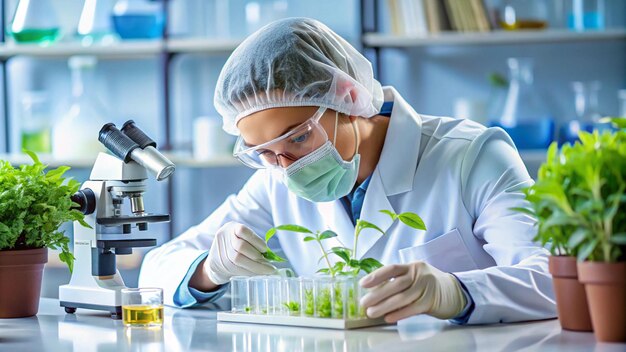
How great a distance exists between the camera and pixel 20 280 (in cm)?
172

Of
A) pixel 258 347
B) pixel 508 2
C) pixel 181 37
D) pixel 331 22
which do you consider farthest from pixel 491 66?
pixel 258 347

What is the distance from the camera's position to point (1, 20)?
362cm

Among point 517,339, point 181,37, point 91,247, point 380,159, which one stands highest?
point 181,37

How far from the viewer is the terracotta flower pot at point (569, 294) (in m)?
1.34

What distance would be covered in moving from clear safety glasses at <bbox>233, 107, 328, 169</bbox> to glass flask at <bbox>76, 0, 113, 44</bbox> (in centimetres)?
193

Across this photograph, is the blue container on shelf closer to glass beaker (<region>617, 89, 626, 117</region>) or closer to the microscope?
glass beaker (<region>617, 89, 626, 117</region>)

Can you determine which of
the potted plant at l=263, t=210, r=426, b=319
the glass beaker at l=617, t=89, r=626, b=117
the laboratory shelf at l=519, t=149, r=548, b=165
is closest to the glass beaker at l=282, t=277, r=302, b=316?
the potted plant at l=263, t=210, r=426, b=319

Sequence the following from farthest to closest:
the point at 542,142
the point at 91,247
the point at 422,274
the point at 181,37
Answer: the point at 181,37 < the point at 542,142 < the point at 91,247 < the point at 422,274

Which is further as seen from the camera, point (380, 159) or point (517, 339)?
point (380, 159)

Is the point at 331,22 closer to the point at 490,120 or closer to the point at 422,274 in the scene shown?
the point at 490,120

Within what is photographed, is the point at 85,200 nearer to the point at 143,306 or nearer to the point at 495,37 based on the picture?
the point at 143,306

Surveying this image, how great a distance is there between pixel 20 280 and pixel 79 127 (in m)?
1.89

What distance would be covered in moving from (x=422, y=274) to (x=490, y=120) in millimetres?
1998

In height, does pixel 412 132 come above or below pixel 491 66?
below
